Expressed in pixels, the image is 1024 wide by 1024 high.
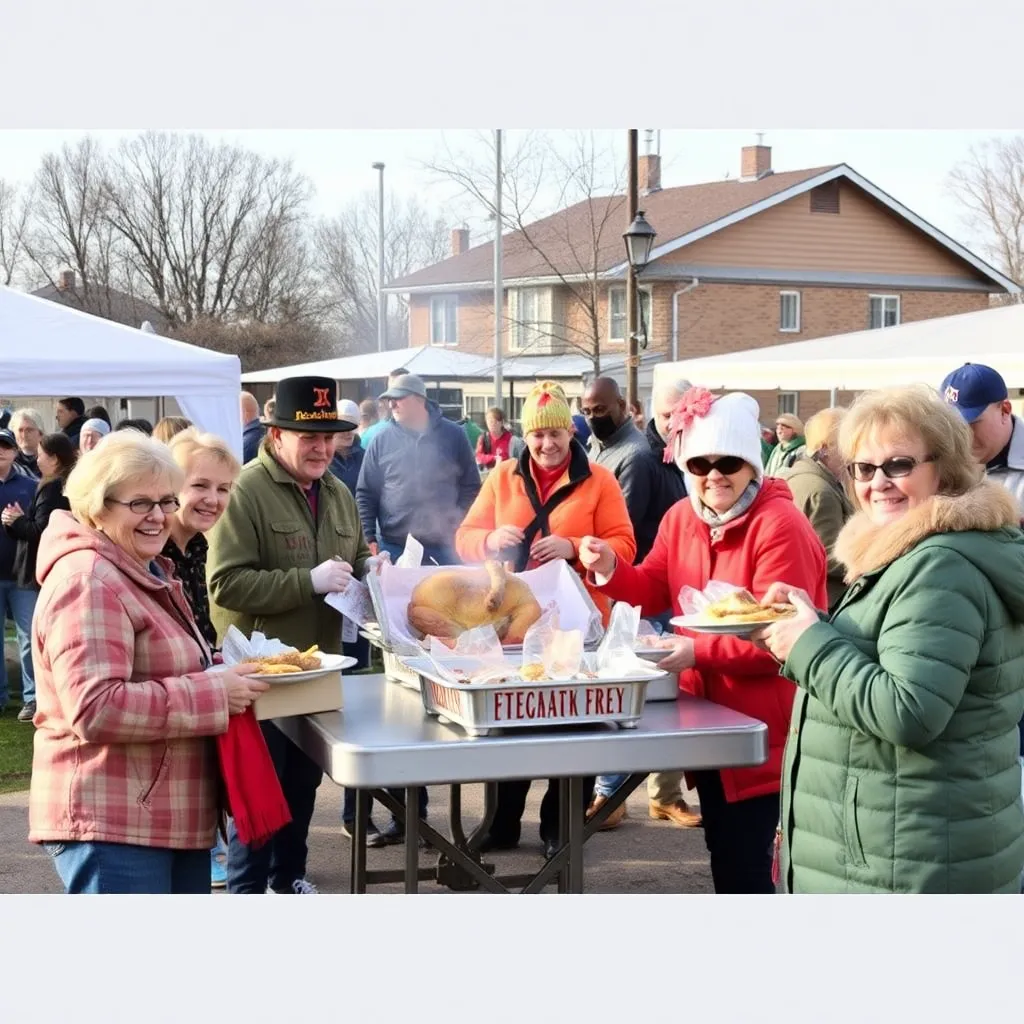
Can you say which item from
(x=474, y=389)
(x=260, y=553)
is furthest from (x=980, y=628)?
(x=474, y=389)

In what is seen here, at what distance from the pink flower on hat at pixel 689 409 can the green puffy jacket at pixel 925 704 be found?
92 centimetres

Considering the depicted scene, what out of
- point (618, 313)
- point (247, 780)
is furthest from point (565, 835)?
point (618, 313)

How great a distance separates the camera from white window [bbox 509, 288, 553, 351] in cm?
3466

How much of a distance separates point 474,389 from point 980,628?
1302 inches

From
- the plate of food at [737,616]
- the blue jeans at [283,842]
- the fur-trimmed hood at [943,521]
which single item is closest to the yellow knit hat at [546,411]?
the blue jeans at [283,842]

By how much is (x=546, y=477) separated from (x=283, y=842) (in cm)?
163

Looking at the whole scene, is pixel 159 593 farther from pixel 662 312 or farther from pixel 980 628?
pixel 662 312

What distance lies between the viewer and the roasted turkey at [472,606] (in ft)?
12.6

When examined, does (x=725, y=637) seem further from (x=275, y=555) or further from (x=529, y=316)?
(x=529, y=316)

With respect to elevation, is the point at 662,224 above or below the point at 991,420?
above

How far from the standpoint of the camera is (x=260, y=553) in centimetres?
438

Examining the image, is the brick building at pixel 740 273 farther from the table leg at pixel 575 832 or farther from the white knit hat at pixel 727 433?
the table leg at pixel 575 832

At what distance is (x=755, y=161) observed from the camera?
123ft

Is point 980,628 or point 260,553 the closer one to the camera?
point 980,628
